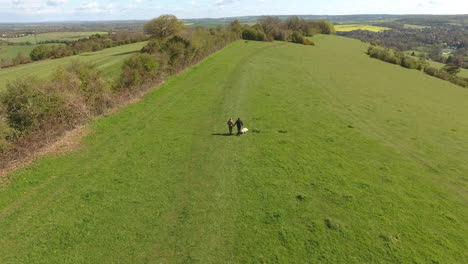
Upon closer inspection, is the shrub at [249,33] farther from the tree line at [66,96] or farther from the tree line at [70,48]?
the tree line at [66,96]

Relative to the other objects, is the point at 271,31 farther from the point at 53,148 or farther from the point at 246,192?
the point at 246,192

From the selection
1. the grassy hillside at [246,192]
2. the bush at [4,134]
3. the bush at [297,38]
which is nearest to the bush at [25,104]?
the bush at [4,134]

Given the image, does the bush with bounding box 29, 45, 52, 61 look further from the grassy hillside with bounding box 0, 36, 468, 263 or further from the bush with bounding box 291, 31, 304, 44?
the bush with bounding box 291, 31, 304, 44

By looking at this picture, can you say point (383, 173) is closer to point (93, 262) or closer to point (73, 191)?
point (93, 262)

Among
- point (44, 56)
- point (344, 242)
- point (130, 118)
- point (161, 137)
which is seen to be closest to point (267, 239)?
point (344, 242)

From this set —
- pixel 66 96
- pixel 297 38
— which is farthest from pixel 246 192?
pixel 297 38

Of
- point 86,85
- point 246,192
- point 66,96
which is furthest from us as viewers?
point 86,85
